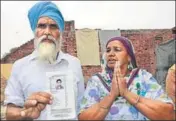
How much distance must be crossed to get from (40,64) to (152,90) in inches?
34.3

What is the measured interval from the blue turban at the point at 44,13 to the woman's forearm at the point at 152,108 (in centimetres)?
81

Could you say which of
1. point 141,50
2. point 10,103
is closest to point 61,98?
point 10,103

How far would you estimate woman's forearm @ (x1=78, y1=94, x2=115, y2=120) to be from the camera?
3.11 meters

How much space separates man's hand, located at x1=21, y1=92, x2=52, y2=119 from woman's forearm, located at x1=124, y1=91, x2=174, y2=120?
1.84ft

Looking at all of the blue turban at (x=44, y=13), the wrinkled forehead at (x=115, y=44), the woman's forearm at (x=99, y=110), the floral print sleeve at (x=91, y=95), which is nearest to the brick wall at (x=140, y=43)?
the blue turban at (x=44, y=13)

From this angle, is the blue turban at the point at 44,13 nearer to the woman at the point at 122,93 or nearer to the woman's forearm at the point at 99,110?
the woman at the point at 122,93

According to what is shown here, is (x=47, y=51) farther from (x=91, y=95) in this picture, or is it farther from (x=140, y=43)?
(x=140, y=43)

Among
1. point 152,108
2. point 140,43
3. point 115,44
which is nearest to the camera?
point 152,108

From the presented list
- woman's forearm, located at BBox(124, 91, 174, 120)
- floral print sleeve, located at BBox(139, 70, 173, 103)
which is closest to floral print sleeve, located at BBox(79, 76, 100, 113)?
woman's forearm, located at BBox(124, 91, 174, 120)

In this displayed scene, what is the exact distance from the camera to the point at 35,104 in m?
3.16

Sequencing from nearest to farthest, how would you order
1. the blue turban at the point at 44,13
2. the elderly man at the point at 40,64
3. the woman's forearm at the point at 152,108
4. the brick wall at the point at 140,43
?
the woman's forearm at the point at 152,108 < the elderly man at the point at 40,64 < the blue turban at the point at 44,13 < the brick wall at the point at 140,43

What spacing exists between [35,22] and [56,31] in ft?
0.57

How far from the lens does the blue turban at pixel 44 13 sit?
3.45m

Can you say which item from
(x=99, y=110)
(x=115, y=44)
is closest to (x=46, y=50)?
(x=115, y=44)
